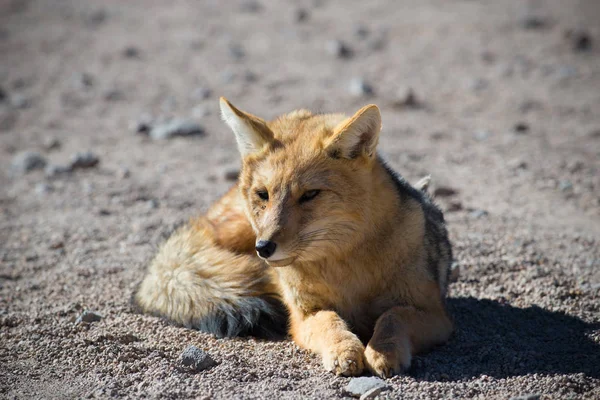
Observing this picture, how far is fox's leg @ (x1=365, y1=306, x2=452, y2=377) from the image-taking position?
3.50 m

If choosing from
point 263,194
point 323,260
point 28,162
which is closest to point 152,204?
Answer: point 28,162

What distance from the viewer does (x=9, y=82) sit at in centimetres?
1168

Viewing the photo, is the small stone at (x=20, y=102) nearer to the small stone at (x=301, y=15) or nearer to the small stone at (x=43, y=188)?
the small stone at (x=43, y=188)

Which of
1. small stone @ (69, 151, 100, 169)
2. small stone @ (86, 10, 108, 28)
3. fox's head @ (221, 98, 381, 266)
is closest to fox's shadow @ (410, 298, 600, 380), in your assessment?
fox's head @ (221, 98, 381, 266)

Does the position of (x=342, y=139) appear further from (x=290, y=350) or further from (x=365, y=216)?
(x=290, y=350)

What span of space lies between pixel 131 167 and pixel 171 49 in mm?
5258

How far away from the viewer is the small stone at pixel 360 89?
396 inches

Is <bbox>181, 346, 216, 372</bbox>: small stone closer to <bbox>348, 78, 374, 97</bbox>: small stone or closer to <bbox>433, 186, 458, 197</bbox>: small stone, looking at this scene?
<bbox>433, 186, 458, 197</bbox>: small stone

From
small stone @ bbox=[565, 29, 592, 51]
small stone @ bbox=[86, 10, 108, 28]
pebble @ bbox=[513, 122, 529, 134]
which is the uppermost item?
small stone @ bbox=[565, 29, 592, 51]

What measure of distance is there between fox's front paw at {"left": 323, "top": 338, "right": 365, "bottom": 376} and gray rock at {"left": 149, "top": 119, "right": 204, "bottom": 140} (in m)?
6.01

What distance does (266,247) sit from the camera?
3428mm

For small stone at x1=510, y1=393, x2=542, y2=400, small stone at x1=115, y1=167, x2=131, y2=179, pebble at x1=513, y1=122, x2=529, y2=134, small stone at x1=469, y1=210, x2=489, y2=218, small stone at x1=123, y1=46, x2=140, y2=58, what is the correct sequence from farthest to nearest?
small stone at x1=123, y1=46, x2=140, y2=58 → pebble at x1=513, y1=122, x2=529, y2=134 → small stone at x1=115, y1=167, x2=131, y2=179 → small stone at x1=469, y1=210, x2=489, y2=218 → small stone at x1=510, y1=393, x2=542, y2=400

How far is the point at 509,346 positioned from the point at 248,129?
80.3 inches

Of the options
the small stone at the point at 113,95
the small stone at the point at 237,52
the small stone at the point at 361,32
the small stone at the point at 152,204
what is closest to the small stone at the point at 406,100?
the small stone at the point at 361,32
